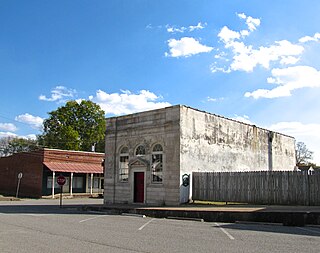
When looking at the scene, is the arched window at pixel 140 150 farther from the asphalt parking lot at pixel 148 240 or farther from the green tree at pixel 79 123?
the green tree at pixel 79 123

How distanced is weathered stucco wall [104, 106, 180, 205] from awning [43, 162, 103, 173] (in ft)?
48.7

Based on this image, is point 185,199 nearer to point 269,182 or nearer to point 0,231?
point 269,182

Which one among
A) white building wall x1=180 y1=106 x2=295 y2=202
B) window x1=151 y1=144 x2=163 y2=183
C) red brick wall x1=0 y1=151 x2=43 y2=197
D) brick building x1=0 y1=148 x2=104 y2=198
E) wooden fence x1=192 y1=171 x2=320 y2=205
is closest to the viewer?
wooden fence x1=192 y1=171 x2=320 y2=205

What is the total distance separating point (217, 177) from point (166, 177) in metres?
3.16

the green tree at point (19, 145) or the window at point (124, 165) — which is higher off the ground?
the green tree at point (19, 145)

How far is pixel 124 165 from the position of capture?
87.9ft

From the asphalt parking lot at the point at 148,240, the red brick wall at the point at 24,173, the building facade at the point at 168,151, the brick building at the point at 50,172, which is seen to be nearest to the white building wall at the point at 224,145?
the building facade at the point at 168,151

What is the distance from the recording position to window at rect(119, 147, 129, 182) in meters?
26.5

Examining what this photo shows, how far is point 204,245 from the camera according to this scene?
10.1m

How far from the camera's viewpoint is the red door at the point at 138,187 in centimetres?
2509

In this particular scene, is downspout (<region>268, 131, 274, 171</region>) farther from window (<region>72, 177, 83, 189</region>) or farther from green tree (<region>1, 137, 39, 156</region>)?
green tree (<region>1, 137, 39, 156</region>)

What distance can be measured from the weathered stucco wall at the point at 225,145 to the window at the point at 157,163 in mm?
1779

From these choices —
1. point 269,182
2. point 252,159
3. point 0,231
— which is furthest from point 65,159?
point 0,231

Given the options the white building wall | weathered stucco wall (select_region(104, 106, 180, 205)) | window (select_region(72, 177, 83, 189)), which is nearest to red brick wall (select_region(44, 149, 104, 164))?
window (select_region(72, 177, 83, 189))
